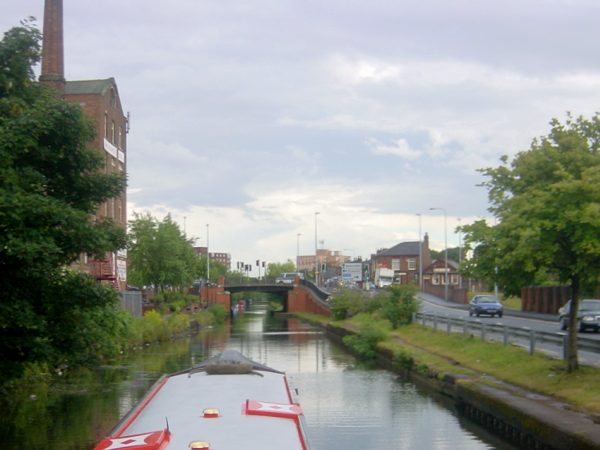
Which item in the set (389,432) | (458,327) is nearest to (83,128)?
(389,432)

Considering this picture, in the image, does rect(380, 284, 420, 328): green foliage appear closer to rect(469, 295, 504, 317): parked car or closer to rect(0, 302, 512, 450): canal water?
rect(0, 302, 512, 450): canal water

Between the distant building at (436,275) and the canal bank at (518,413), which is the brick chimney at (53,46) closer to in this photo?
the canal bank at (518,413)

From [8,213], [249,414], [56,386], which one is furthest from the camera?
[56,386]

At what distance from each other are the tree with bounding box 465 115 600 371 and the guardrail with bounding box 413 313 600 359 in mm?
916

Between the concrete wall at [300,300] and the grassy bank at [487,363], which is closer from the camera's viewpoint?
the grassy bank at [487,363]

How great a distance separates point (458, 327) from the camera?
33656 mm

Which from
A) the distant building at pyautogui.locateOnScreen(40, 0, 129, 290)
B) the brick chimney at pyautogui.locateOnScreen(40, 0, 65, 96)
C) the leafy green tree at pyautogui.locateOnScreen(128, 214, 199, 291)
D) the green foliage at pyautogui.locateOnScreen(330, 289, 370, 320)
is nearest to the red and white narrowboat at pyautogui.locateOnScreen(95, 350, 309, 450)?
the distant building at pyautogui.locateOnScreen(40, 0, 129, 290)

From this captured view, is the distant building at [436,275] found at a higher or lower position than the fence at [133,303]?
higher

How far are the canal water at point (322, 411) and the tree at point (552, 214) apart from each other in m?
3.99

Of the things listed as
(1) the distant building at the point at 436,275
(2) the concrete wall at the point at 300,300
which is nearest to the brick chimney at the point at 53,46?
(2) the concrete wall at the point at 300,300

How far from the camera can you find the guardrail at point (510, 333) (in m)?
20.5

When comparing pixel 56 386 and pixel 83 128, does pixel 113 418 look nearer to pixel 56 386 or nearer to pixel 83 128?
pixel 56 386

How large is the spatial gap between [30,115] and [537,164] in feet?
38.3

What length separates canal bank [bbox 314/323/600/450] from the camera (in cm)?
1418
